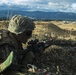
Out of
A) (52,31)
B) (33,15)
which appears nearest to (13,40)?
(52,31)

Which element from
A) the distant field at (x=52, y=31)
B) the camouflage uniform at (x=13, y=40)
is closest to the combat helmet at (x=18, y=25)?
the camouflage uniform at (x=13, y=40)

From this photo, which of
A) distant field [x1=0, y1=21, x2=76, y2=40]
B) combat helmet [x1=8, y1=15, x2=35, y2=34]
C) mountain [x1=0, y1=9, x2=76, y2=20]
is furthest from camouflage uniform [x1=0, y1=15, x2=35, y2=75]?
distant field [x1=0, y1=21, x2=76, y2=40]

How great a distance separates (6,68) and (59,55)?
4057 millimetres

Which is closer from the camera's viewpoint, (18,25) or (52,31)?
(18,25)

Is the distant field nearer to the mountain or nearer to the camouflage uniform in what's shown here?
the mountain

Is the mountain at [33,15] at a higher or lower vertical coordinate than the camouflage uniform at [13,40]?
lower

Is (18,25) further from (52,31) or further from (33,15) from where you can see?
(33,15)

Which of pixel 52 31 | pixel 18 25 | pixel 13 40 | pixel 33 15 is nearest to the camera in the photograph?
pixel 13 40

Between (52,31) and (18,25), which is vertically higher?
(18,25)

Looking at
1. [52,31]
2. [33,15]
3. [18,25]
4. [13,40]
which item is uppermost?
[18,25]

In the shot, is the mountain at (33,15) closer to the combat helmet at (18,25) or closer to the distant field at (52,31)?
the distant field at (52,31)

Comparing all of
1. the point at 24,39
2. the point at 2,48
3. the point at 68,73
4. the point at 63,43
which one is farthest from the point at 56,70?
the point at 2,48

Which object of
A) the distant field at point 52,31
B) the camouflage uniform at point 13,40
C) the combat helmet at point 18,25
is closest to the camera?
the camouflage uniform at point 13,40

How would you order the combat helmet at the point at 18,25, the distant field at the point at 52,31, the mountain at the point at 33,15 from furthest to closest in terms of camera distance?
the distant field at the point at 52,31 → the mountain at the point at 33,15 → the combat helmet at the point at 18,25
